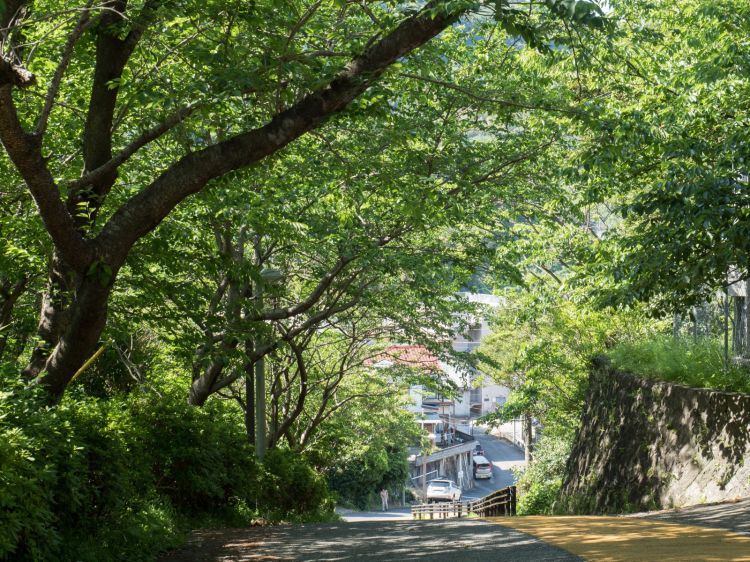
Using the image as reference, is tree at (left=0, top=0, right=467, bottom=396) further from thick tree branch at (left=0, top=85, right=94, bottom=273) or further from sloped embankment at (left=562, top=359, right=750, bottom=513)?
sloped embankment at (left=562, top=359, right=750, bottom=513)

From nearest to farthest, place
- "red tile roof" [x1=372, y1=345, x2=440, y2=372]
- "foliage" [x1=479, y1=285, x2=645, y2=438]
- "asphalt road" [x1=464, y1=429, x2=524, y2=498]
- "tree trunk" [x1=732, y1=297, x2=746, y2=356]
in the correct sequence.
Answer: "tree trunk" [x1=732, y1=297, x2=746, y2=356] < "red tile roof" [x1=372, y1=345, x2=440, y2=372] < "foliage" [x1=479, y1=285, x2=645, y2=438] < "asphalt road" [x1=464, y1=429, x2=524, y2=498]

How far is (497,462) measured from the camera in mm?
81562

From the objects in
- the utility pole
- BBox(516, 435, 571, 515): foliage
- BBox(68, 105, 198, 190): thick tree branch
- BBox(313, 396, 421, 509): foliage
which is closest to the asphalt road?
BBox(313, 396, 421, 509): foliage

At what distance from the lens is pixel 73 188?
8.91m

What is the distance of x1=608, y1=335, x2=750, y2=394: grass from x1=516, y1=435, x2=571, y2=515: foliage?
882 centimetres

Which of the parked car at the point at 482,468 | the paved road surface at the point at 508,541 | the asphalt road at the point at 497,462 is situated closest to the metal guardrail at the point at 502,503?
the paved road surface at the point at 508,541

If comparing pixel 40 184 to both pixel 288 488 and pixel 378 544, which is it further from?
pixel 288 488

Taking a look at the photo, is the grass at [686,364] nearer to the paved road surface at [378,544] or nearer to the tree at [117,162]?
the paved road surface at [378,544]

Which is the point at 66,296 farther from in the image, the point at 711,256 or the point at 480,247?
the point at 480,247

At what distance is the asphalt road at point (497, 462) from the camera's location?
218 ft

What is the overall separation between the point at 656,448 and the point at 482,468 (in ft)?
195

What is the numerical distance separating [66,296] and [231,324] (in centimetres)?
345

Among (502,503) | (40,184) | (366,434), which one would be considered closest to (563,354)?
(502,503)

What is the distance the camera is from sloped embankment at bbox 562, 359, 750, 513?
40.9 ft
